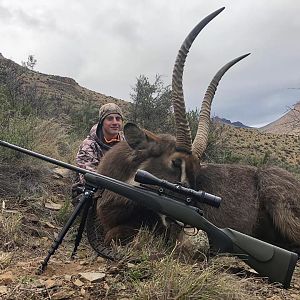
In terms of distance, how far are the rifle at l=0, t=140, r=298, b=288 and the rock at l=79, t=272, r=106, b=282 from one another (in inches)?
14.2

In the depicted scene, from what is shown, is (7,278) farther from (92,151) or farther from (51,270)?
(92,151)

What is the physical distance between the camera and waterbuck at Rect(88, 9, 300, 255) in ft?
15.9

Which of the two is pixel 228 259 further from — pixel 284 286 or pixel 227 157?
pixel 227 157

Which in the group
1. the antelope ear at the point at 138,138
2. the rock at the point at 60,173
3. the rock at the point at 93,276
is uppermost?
the antelope ear at the point at 138,138

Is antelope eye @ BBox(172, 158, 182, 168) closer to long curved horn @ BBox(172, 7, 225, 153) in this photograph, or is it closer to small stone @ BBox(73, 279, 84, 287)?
long curved horn @ BBox(172, 7, 225, 153)

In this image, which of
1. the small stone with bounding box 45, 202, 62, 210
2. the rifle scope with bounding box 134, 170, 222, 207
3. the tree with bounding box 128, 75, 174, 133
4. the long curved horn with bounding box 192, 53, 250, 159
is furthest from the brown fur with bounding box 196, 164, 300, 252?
the tree with bounding box 128, 75, 174, 133

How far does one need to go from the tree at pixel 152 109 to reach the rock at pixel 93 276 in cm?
968

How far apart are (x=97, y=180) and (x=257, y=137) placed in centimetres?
3858

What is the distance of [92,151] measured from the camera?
21.0ft

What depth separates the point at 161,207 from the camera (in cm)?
381

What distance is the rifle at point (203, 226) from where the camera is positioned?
137 inches

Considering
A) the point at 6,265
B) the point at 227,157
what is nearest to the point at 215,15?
the point at 6,265

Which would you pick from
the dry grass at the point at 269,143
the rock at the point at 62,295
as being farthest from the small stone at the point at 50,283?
the dry grass at the point at 269,143

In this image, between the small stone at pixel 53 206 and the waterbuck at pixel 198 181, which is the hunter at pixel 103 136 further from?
the waterbuck at pixel 198 181
